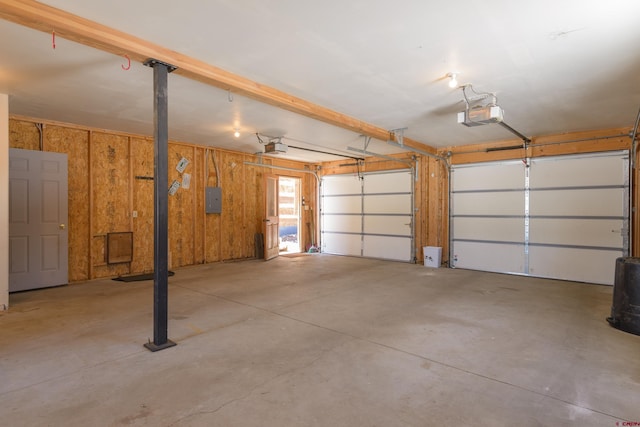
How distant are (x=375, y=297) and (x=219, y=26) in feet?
13.1

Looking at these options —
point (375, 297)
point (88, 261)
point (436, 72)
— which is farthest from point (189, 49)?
point (88, 261)

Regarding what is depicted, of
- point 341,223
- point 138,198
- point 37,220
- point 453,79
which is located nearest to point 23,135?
point 37,220

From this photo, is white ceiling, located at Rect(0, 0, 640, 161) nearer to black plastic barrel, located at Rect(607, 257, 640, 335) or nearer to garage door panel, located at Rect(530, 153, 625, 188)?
garage door panel, located at Rect(530, 153, 625, 188)

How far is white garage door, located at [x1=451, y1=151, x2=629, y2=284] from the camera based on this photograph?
5.98 m

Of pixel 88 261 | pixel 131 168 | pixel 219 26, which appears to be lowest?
pixel 88 261

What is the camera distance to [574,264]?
6277 mm

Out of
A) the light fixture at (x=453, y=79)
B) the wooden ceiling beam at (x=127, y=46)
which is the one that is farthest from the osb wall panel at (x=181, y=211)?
the light fixture at (x=453, y=79)

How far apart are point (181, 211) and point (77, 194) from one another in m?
1.98

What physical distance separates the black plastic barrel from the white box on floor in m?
4.04

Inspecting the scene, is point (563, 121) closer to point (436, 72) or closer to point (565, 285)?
point (565, 285)

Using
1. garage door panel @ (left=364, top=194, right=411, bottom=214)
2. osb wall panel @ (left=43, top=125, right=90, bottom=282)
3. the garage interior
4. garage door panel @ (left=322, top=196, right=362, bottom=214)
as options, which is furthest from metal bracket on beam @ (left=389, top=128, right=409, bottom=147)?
Result: osb wall panel @ (left=43, top=125, right=90, bottom=282)

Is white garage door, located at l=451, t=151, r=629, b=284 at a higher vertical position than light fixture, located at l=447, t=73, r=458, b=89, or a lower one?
lower

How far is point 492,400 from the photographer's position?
2.31 m

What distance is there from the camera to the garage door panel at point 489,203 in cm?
693
